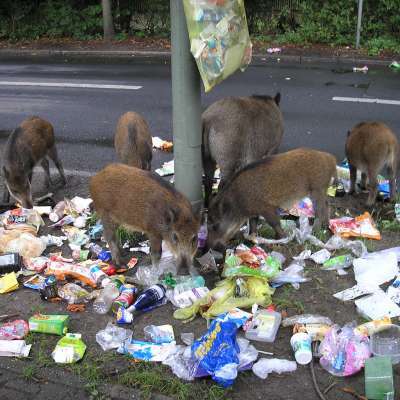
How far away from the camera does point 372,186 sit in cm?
693

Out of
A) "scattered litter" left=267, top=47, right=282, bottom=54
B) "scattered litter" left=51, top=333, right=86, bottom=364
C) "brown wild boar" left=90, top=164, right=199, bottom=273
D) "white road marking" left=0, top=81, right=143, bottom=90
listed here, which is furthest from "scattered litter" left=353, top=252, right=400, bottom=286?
"scattered litter" left=267, top=47, right=282, bottom=54

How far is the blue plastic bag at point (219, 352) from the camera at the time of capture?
152 inches

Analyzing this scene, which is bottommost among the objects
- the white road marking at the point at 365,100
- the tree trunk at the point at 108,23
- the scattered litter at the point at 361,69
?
the white road marking at the point at 365,100

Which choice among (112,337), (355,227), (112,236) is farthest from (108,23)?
(112,337)

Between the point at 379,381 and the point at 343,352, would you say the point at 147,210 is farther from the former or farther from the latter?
the point at 379,381

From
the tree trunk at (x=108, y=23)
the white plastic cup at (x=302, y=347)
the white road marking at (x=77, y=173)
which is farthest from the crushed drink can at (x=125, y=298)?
the tree trunk at (x=108, y=23)

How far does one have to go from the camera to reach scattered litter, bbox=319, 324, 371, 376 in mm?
3984

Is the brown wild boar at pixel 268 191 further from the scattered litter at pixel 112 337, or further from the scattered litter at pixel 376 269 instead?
the scattered litter at pixel 112 337

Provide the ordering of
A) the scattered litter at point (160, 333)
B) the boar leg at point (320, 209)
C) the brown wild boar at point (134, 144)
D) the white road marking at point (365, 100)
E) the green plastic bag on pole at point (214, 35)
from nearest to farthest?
the scattered litter at point (160, 333) → the green plastic bag on pole at point (214, 35) → the boar leg at point (320, 209) → the brown wild boar at point (134, 144) → the white road marking at point (365, 100)

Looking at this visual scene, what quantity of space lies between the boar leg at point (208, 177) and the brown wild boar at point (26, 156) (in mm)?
2050

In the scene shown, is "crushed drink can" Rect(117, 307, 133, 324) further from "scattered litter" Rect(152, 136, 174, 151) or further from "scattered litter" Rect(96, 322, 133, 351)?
"scattered litter" Rect(152, 136, 174, 151)

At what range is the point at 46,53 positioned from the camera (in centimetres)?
1889

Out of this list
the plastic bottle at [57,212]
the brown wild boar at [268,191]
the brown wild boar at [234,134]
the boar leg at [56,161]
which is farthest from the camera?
the boar leg at [56,161]

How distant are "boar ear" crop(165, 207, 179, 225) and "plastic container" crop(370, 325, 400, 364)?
1899mm
